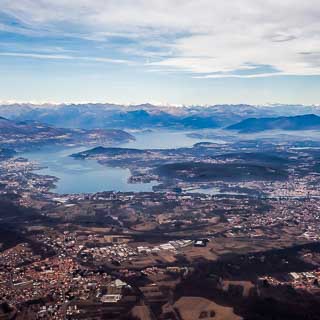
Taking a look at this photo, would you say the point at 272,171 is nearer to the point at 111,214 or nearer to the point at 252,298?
Result: the point at 111,214

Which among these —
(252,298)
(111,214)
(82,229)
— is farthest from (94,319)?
(111,214)

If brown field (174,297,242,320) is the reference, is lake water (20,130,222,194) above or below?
below

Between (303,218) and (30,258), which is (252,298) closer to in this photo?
(30,258)

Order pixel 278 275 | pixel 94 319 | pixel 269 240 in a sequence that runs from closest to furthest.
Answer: pixel 94 319 → pixel 278 275 → pixel 269 240

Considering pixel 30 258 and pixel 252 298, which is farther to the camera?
pixel 30 258

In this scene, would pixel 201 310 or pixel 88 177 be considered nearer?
pixel 201 310

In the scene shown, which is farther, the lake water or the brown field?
the lake water

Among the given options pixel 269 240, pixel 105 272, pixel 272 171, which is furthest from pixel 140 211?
pixel 272 171

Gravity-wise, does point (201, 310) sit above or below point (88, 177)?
above

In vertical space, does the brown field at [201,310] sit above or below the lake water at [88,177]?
above

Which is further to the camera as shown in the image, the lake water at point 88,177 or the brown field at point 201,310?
the lake water at point 88,177

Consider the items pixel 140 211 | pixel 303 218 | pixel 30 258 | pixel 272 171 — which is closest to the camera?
pixel 30 258
